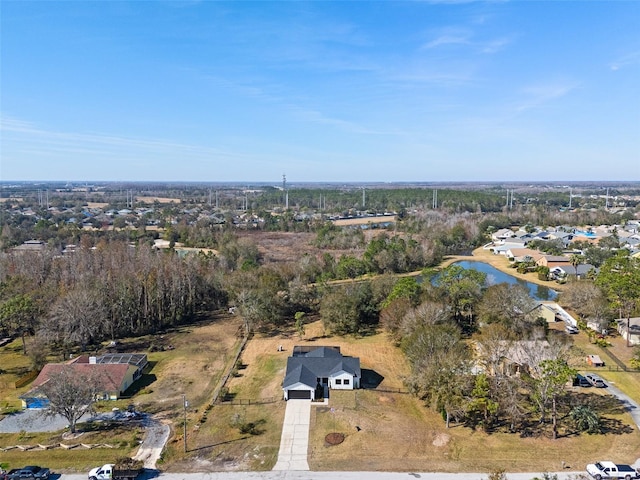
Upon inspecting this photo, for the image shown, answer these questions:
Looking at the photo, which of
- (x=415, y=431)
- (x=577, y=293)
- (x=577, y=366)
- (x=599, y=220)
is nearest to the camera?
(x=415, y=431)

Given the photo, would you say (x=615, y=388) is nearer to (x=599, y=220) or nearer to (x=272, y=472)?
(x=272, y=472)

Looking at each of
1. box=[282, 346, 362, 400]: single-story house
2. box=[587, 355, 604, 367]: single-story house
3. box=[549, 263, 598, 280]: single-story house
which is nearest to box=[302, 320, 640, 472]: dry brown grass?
box=[282, 346, 362, 400]: single-story house

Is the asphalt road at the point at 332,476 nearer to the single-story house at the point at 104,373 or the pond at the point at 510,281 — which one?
the single-story house at the point at 104,373

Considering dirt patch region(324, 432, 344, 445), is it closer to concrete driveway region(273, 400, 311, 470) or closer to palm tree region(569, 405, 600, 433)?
concrete driveway region(273, 400, 311, 470)

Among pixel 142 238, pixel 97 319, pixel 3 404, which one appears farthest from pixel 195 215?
pixel 3 404

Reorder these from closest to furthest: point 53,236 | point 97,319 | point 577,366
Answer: point 577,366 → point 97,319 → point 53,236

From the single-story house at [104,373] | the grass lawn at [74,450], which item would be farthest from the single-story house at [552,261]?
the grass lawn at [74,450]
